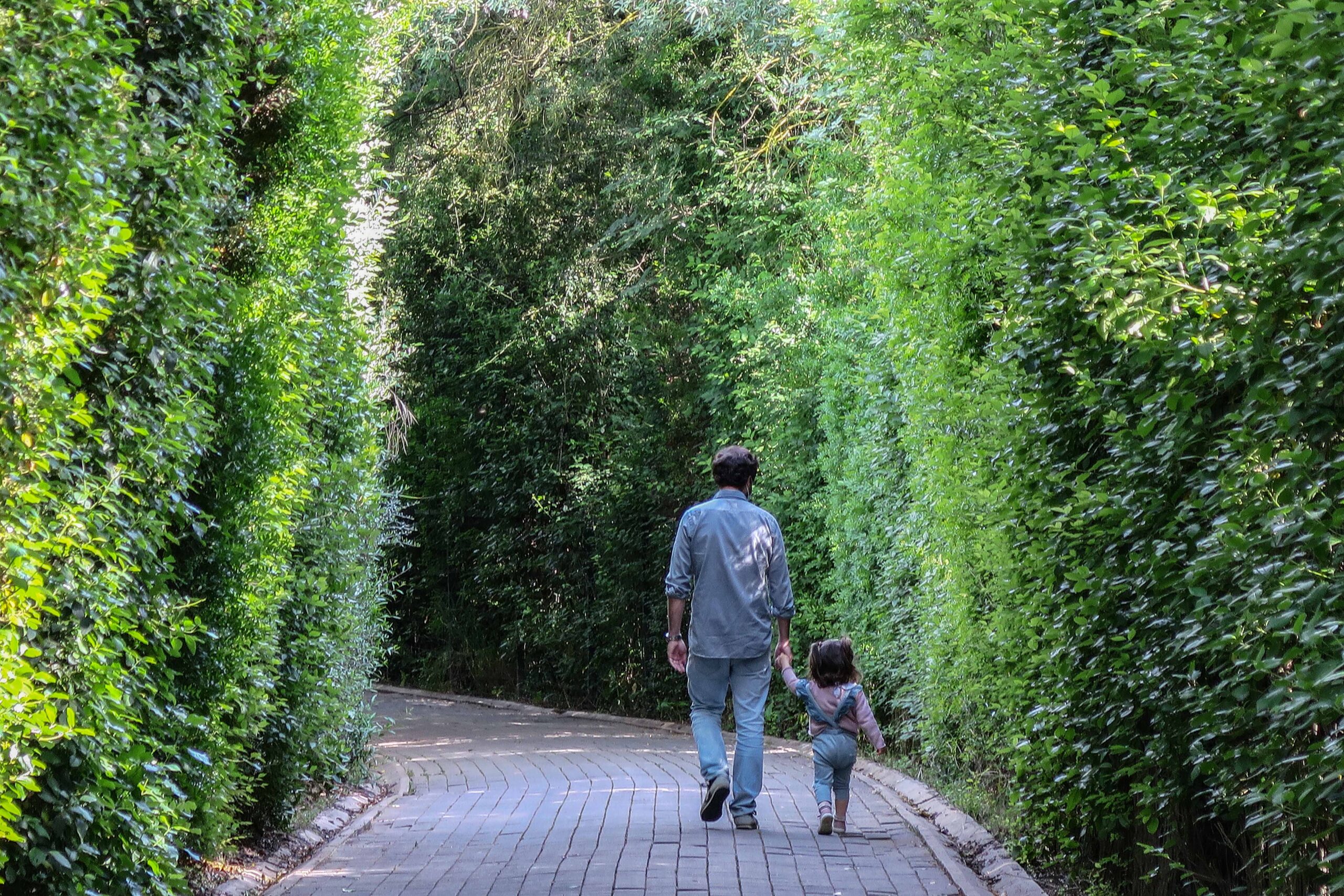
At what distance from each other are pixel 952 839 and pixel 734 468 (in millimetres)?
2575

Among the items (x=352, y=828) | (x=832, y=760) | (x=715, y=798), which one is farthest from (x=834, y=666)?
(x=352, y=828)

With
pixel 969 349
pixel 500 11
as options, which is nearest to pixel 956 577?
pixel 969 349

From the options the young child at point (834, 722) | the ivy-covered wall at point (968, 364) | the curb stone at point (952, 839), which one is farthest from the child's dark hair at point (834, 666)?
the curb stone at point (952, 839)

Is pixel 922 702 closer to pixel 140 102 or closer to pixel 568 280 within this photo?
pixel 140 102

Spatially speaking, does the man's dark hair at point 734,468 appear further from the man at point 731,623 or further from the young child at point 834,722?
the young child at point 834,722

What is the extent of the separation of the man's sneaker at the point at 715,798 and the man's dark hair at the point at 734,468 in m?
1.82

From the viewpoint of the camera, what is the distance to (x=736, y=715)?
8.16 metres

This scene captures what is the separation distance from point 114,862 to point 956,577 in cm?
470

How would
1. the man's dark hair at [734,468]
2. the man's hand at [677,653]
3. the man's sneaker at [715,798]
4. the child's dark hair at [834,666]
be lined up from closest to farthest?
the man's sneaker at [715,798]
the man's hand at [677,653]
the child's dark hair at [834,666]
the man's dark hair at [734,468]

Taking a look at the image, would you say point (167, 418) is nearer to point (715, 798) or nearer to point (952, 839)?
point (715, 798)

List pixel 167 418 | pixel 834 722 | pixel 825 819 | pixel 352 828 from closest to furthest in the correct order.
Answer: pixel 167 418 < pixel 825 819 < pixel 834 722 < pixel 352 828

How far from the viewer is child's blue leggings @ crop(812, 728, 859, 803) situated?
8148mm

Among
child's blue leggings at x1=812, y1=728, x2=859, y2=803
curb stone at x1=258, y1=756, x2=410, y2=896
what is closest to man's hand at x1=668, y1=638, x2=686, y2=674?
child's blue leggings at x1=812, y1=728, x2=859, y2=803

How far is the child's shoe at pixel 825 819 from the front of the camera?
320 inches
